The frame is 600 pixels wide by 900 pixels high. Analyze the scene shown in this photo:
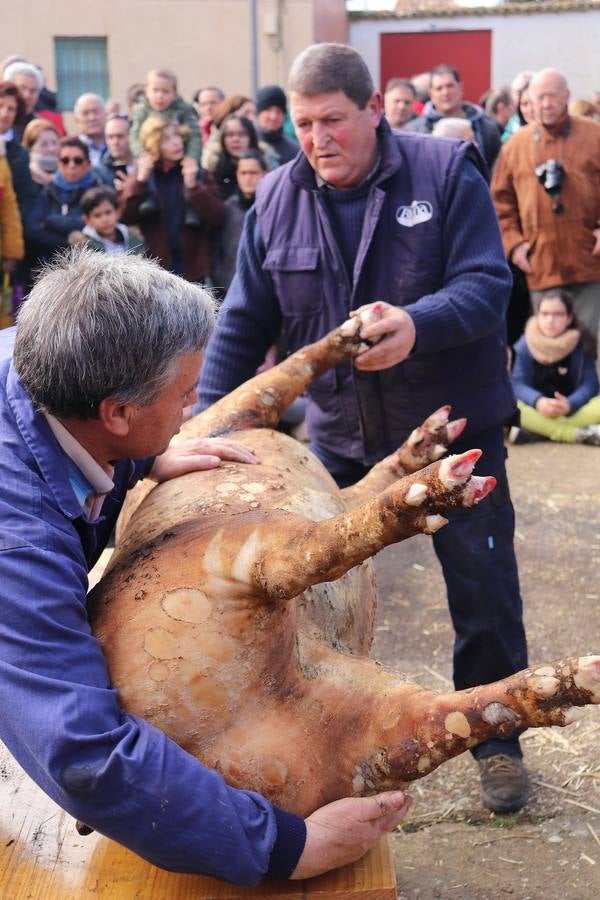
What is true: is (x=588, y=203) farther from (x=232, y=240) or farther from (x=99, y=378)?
(x=99, y=378)

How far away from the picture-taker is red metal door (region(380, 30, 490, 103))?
21.6 metres

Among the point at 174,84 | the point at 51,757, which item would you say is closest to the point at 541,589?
the point at 51,757

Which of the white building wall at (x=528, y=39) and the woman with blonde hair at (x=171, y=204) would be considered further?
the white building wall at (x=528, y=39)

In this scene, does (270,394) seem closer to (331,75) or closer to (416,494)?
(331,75)

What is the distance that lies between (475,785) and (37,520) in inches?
86.0

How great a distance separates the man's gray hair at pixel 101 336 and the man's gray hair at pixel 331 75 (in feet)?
4.91

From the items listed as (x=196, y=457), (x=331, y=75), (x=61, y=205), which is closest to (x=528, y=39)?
(x=61, y=205)

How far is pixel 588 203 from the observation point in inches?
293

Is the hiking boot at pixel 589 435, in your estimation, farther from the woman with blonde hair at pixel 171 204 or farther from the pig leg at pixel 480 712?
the pig leg at pixel 480 712

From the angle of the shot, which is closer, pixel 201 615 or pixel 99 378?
pixel 99 378

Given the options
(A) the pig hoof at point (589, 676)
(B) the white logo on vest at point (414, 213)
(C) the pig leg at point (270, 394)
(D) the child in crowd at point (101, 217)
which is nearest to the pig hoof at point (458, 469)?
(A) the pig hoof at point (589, 676)

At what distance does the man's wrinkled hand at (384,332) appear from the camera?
3039 millimetres

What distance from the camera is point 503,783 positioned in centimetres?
341

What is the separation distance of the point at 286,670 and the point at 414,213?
173cm
